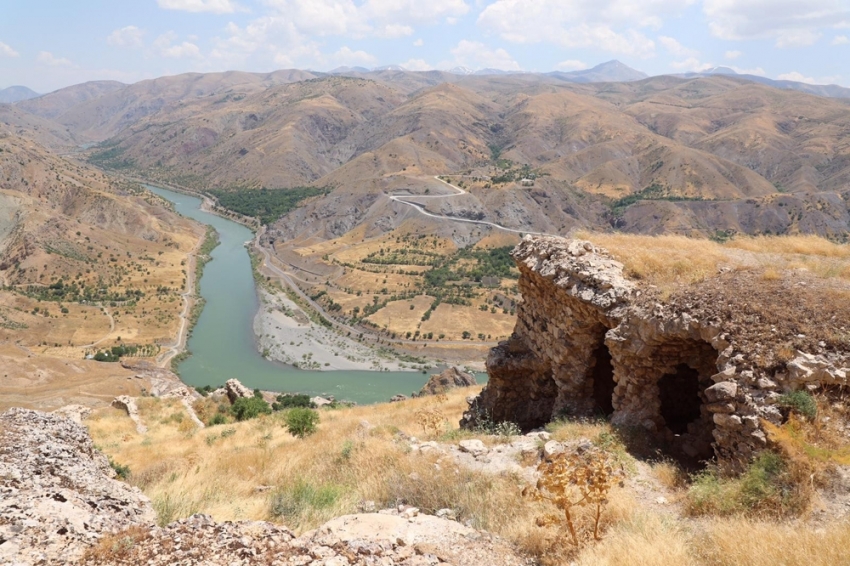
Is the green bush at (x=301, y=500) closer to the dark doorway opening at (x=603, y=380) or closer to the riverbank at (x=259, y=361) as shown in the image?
the dark doorway opening at (x=603, y=380)

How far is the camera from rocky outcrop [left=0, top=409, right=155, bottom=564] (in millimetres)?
4691

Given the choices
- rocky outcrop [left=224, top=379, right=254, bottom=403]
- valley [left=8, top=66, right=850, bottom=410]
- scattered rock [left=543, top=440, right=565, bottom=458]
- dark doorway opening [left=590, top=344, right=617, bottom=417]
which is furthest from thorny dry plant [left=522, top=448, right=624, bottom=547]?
rocky outcrop [left=224, top=379, right=254, bottom=403]

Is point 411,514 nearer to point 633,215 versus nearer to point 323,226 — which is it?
point 323,226

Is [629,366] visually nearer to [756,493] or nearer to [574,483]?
[756,493]

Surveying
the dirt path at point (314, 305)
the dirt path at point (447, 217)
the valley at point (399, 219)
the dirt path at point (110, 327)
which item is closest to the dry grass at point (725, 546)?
the valley at point (399, 219)

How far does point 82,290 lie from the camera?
232 ft

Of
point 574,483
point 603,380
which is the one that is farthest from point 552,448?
point 603,380

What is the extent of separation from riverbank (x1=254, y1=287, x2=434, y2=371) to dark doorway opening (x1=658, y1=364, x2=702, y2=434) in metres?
44.6

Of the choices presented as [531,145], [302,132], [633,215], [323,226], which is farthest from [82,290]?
[531,145]

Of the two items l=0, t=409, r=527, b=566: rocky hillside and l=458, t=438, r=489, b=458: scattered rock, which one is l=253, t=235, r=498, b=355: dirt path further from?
l=0, t=409, r=527, b=566: rocky hillside

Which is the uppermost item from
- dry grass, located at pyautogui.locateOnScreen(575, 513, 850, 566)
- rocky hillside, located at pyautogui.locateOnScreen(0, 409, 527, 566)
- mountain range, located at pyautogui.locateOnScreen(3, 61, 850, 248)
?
mountain range, located at pyautogui.locateOnScreen(3, 61, 850, 248)

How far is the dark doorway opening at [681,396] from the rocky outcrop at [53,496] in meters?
10.9

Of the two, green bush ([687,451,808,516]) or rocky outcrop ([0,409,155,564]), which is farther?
green bush ([687,451,808,516])

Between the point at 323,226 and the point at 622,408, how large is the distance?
99.0m
